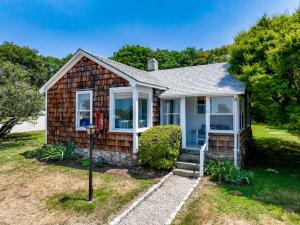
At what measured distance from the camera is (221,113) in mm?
10375

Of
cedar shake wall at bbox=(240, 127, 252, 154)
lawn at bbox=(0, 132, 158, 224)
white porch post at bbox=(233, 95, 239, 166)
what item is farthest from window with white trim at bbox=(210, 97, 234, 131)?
lawn at bbox=(0, 132, 158, 224)

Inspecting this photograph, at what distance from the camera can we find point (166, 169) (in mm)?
9398

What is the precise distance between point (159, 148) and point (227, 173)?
2.82 meters

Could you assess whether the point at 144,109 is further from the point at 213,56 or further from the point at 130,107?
the point at 213,56

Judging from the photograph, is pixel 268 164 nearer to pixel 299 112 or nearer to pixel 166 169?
pixel 299 112

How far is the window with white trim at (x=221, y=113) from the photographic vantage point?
10.4m

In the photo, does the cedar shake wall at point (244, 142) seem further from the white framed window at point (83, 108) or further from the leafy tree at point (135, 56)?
the leafy tree at point (135, 56)

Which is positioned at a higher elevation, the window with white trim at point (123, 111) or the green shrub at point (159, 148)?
the window with white trim at point (123, 111)

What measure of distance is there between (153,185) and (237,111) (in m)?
5.05

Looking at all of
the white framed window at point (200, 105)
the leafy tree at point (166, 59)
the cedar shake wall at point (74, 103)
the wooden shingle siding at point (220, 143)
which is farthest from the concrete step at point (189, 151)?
the leafy tree at point (166, 59)

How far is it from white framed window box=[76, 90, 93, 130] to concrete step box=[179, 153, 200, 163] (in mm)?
4960

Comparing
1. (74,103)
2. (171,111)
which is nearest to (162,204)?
(171,111)

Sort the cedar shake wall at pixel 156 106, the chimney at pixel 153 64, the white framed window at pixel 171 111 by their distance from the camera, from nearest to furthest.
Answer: the cedar shake wall at pixel 156 106 → the white framed window at pixel 171 111 → the chimney at pixel 153 64

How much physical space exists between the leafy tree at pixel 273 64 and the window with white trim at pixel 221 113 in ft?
4.31
